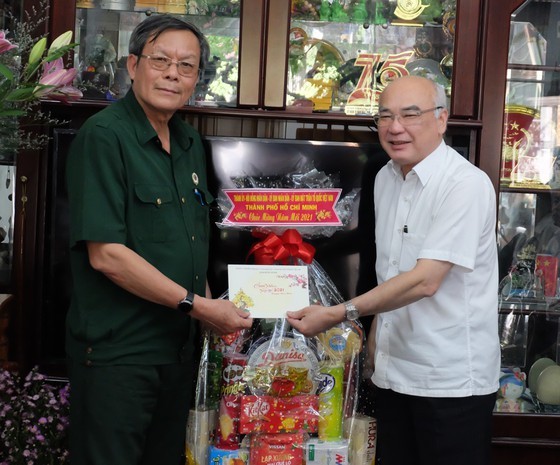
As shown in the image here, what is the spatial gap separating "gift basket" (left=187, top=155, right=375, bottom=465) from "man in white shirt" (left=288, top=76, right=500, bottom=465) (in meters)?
0.20

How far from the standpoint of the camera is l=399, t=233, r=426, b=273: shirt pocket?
7.62 feet

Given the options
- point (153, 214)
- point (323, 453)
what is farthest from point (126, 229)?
point (323, 453)

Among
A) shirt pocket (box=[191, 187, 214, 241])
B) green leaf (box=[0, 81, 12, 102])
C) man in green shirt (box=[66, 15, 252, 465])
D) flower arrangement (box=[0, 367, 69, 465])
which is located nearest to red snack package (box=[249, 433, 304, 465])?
man in green shirt (box=[66, 15, 252, 465])

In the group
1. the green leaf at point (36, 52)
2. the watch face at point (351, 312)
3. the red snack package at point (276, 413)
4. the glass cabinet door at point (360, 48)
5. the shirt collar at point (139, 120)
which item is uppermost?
the glass cabinet door at point (360, 48)

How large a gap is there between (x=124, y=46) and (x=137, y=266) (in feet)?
4.19

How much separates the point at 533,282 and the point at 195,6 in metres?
1.67

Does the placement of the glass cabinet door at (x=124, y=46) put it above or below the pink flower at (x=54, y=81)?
above

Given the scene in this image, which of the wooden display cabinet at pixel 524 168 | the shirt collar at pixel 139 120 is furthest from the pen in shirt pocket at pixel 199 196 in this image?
the wooden display cabinet at pixel 524 168

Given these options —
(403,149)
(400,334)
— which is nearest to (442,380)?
(400,334)

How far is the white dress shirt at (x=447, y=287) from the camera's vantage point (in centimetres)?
224

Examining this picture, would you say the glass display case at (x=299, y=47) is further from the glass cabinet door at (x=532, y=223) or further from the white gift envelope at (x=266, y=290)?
the white gift envelope at (x=266, y=290)

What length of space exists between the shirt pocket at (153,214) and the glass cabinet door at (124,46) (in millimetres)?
908

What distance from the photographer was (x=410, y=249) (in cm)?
234

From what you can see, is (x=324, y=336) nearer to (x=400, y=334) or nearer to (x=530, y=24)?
(x=400, y=334)
